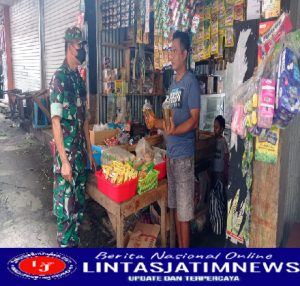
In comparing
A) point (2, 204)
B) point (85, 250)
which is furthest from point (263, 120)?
point (2, 204)

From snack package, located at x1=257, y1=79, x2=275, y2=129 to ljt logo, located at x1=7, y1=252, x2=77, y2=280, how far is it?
67.0 inches

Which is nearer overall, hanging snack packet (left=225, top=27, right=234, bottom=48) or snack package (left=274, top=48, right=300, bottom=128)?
snack package (left=274, top=48, right=300, bottom=128)

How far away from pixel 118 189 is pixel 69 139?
67cm

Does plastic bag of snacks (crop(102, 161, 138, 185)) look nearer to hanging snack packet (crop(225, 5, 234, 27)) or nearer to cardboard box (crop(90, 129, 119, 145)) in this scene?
cardboard box (crop(90, 129, 119, 145))

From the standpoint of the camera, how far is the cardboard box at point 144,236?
302cm

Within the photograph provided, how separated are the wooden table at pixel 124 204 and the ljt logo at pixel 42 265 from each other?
20.9 inches

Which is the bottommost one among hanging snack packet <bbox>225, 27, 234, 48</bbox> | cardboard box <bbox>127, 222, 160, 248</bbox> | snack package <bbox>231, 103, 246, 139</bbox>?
cardboard box <bbox>127, 222, 160, 248</bbox>

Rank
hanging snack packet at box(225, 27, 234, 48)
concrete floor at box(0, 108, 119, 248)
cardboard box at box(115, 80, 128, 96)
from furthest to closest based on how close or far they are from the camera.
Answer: cardboard box at box(115, 80, 128, 96), concrete floor at box(0, 108, 119, 248), hanging snack packet at box(225, 27, 234, 48)

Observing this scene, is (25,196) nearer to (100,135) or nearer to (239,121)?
(100,135)

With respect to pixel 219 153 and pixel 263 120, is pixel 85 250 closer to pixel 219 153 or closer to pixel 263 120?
pixel 263 120

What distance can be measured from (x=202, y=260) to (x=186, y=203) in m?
0.67

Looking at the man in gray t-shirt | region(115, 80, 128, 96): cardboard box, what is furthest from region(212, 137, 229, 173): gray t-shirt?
region(115, 80, 128, 96): cardboard box

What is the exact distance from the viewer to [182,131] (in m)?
2.64

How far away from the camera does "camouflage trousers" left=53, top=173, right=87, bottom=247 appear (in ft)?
9.34
